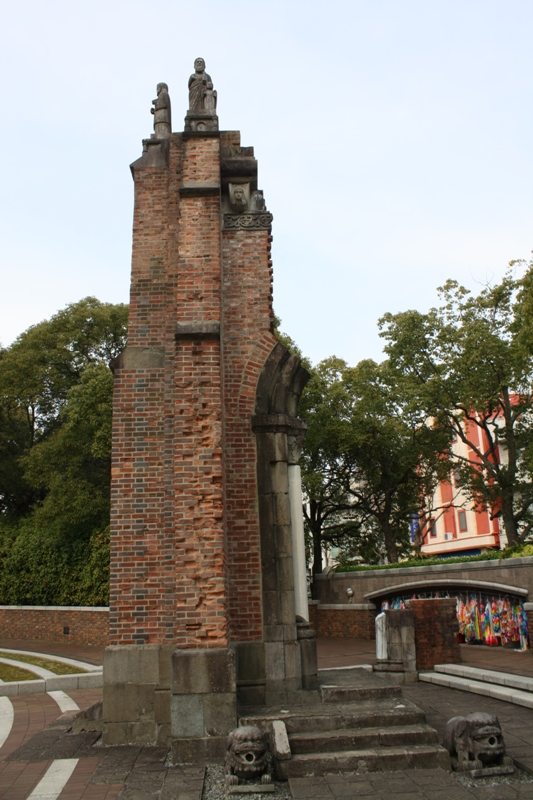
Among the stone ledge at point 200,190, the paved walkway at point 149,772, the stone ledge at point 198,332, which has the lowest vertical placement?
the paved walkway at point 149,772

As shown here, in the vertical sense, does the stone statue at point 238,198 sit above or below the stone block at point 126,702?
above

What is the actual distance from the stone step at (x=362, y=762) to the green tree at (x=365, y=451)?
19609 mm

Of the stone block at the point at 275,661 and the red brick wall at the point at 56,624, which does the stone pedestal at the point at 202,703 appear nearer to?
the stone block at the point at 275,661

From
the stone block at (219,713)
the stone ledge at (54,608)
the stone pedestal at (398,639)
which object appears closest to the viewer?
the stone block at (219,713)

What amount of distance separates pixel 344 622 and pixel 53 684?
11.9 metres

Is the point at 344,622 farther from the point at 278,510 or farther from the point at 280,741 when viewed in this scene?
the point at 280,741

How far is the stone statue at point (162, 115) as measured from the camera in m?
10.2

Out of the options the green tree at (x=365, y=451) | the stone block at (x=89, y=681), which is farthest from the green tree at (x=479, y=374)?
the stone block at (x=89, y=681)

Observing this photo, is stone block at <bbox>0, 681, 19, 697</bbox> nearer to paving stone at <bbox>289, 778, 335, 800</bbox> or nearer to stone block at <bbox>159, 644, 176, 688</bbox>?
stone block at <bbox>159, 644, 176, 688</bbox>

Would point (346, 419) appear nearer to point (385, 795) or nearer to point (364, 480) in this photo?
point (364, 480)

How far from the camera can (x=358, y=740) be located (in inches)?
249

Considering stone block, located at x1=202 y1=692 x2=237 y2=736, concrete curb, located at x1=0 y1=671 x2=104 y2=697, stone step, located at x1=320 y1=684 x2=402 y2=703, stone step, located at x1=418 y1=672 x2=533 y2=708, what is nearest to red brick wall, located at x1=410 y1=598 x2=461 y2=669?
stone step, located at x1=418 y1=672 x2=533 y2=708

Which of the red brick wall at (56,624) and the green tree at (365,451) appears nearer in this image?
the red brick wall at (56,624)

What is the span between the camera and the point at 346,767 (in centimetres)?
599
